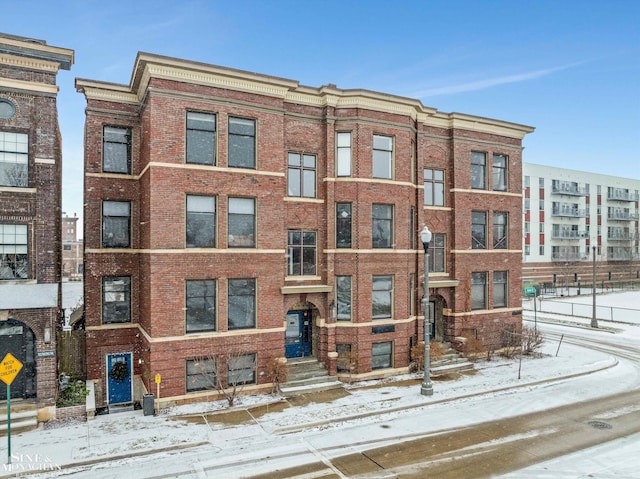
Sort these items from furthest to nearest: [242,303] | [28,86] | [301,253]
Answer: [301,253], [242,303], [28,86]

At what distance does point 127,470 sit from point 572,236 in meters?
67.4

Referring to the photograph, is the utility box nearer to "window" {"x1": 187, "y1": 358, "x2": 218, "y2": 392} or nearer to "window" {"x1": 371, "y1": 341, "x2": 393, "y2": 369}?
"window" {"x1": 187, "y1": 358, "x2": 218, "y2": 392}

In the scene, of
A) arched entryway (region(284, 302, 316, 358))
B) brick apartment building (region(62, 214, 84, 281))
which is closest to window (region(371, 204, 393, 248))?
arched entryway (region(284, 302, 316, 358))

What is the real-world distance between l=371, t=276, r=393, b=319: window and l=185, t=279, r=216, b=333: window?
22.5 feet

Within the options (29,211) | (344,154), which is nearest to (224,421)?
(29,211)

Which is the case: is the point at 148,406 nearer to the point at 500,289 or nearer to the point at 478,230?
the point at 478,230

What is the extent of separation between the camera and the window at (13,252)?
1407 cm

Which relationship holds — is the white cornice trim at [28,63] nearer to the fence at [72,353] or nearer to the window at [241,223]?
the window at [241,223]

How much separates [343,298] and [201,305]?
595cm

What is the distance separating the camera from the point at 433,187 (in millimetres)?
21953

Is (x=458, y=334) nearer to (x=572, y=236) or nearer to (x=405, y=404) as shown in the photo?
(x=405, y=404)

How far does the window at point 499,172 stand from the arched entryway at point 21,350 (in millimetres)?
22097

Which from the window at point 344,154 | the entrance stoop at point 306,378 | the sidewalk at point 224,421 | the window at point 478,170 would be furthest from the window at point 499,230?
the entrance stoop at point 306,378

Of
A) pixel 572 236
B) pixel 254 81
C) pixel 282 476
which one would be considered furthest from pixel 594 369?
pixel 572 236
